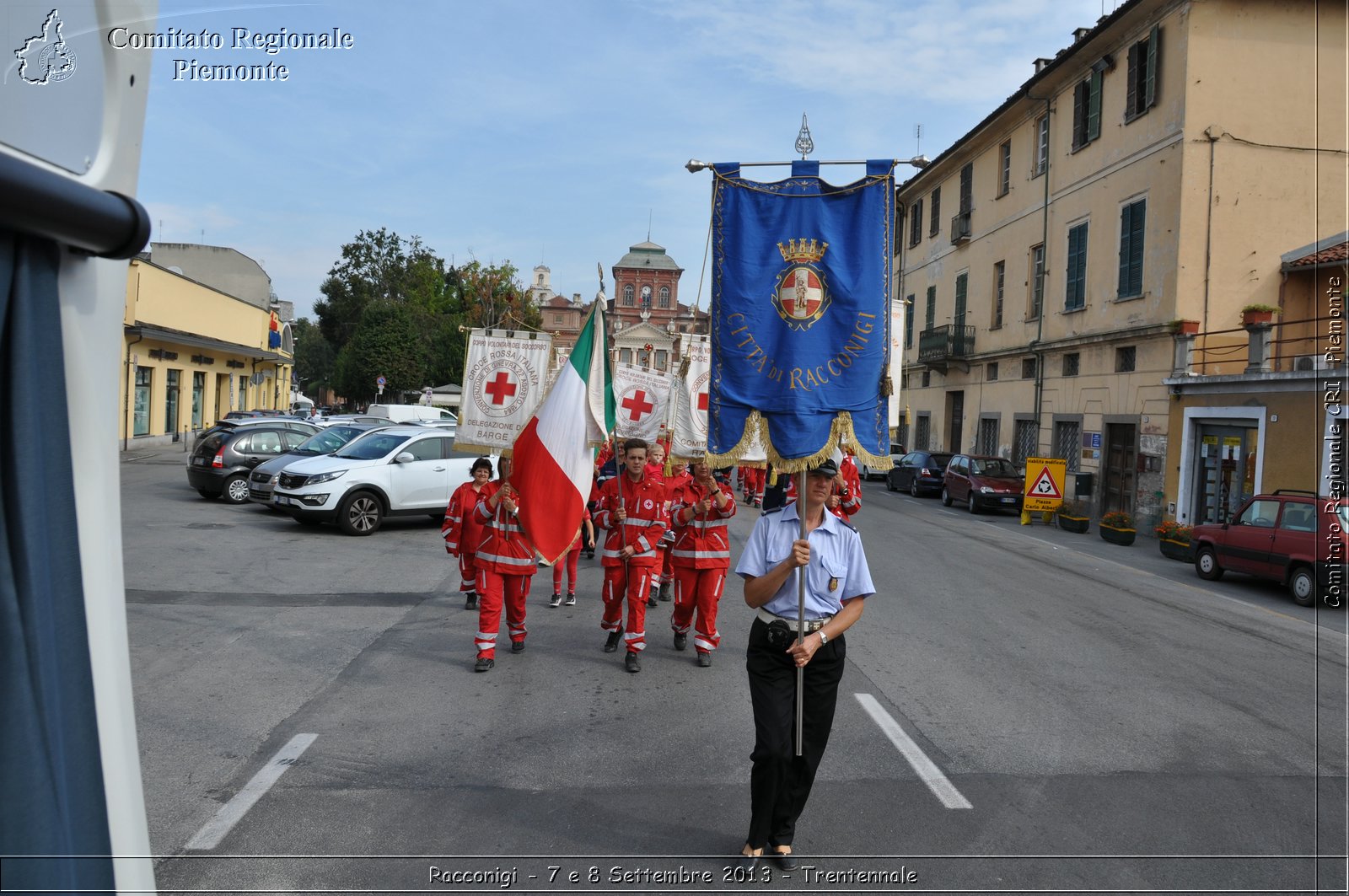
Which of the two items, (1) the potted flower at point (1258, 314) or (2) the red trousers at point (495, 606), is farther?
(1) the potted flower at point (1258, 314)

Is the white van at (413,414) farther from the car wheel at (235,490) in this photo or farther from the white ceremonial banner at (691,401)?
the white ceremonial banner at (691,401)

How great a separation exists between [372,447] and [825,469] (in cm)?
1289

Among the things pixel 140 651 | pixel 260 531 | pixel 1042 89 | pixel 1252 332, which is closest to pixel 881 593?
pixel 140 651

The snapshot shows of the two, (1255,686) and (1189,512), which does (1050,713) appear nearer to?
(1255,686)

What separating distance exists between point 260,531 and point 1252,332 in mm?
19592

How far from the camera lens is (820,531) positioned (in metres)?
4.43

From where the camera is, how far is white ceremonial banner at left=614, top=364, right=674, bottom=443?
12.0 m

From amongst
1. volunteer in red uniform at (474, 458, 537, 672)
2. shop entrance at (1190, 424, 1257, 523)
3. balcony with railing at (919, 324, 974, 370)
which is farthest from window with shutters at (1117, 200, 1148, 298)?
volunteer in red uniform at (474, 458, 537, 672)

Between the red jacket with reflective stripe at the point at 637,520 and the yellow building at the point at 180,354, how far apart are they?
21.2 m

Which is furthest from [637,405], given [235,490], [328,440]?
[235,490]

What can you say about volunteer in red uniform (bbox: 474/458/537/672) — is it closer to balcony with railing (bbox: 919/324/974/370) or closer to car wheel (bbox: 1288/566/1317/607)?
car wheel (bbox: 1288/566/1317/607)

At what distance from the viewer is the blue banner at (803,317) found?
495 centimetres

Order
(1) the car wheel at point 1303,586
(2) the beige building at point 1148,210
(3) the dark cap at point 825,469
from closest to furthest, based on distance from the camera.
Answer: (3) the dark cap at point 825,469, (1) the car wheel at point 1303,586, (2) the beige building at point 1148,210

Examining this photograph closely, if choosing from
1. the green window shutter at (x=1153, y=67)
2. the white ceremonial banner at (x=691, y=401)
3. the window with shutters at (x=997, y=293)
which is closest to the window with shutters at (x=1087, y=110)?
the green window shutter at (x=1153, y=67)
